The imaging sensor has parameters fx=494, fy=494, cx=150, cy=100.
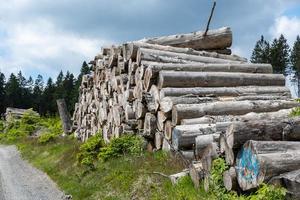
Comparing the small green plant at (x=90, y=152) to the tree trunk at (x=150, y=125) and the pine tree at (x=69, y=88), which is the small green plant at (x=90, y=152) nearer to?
the tree trunk at (x=150, y=125)

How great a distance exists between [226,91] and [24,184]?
7353 mm

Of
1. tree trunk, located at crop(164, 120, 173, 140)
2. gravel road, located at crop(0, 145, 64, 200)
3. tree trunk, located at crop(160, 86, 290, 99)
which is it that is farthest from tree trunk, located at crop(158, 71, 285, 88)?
gravel road, located at crop(0, 145, 64, 200)

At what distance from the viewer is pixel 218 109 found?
12922mm

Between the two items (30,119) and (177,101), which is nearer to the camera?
(177,101)

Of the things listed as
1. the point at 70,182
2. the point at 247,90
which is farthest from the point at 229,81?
the point at 70,182

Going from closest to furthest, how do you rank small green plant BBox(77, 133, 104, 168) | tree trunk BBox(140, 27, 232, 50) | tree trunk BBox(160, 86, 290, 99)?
tree trunk BBox(160, 86, 290, 99), small green plant BBox(77, 133, 104, 168), tree trunk BBox(140, 27, 232, 50)

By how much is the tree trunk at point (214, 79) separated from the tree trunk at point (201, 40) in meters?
4.19

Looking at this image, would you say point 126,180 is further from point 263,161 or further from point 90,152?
point 263,161

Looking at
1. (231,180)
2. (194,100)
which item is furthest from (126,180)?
(231,180)

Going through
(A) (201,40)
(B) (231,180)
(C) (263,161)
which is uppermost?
(A) (201,40)

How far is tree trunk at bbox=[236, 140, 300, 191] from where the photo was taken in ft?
24.2

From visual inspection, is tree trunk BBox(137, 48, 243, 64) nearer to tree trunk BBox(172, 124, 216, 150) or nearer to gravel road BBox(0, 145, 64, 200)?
tree trunk BBox(172, 124, 216, 150)

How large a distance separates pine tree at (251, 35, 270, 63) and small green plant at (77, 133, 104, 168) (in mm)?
63690

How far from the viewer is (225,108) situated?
13.0 m
